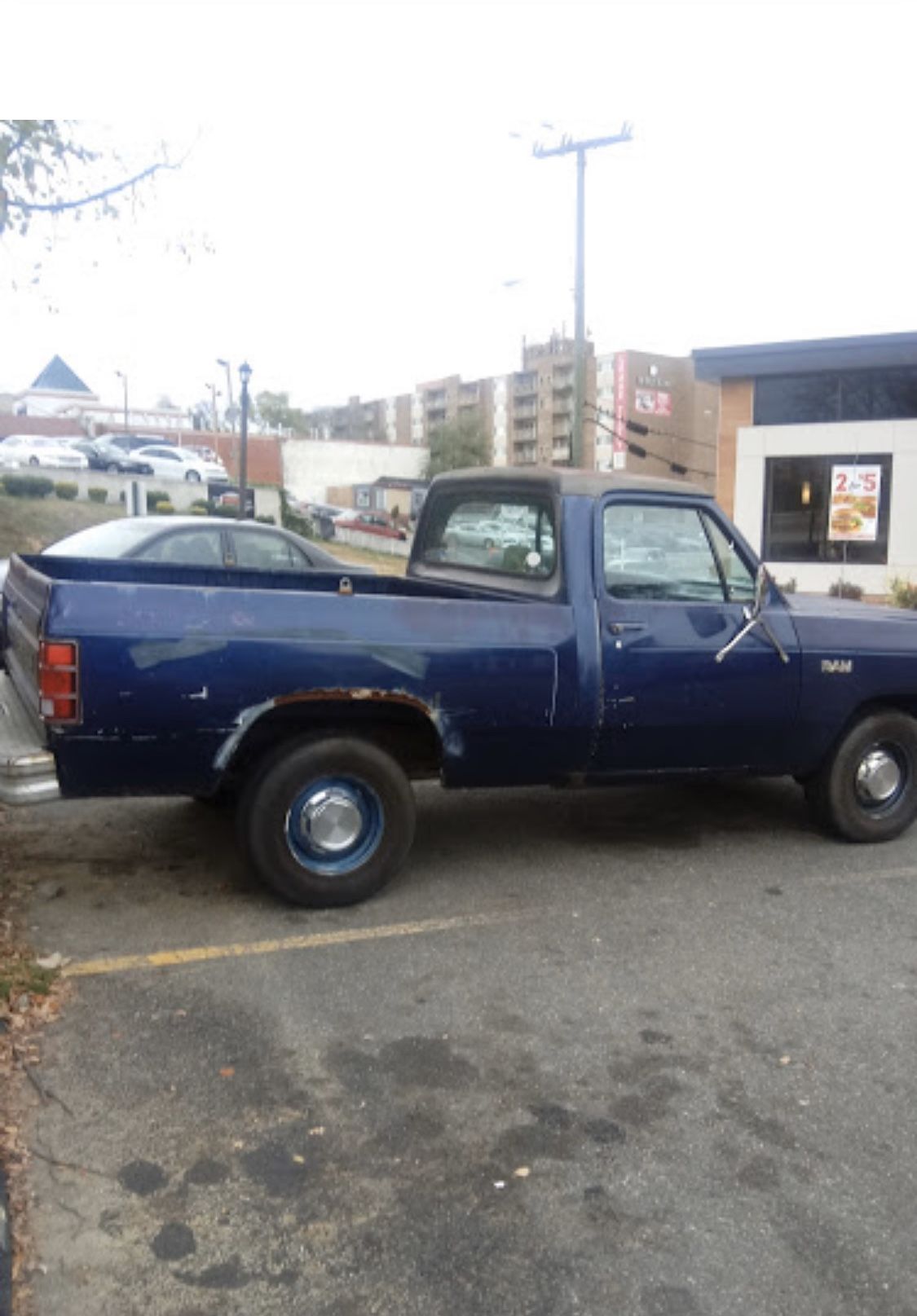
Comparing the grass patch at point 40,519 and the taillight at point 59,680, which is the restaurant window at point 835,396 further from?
the taillight at point 59,680

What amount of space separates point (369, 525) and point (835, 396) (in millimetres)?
23597

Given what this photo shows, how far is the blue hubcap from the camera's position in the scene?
4.72m

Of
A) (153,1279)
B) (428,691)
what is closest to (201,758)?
(428,691)

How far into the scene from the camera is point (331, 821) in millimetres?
4766

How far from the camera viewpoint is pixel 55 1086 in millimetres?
3408

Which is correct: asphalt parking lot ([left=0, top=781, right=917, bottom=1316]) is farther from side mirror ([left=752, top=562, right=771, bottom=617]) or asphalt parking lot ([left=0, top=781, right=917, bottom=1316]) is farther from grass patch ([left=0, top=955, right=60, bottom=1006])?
side mirror ([left=752, top=562, right=771, bottom=617])

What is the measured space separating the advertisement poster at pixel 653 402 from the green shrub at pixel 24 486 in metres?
60.4

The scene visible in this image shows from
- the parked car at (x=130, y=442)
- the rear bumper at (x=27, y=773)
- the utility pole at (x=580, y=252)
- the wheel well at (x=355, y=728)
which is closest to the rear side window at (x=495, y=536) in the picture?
the wheel well at (x=355, y=728)

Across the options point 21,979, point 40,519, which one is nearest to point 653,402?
point 40,519

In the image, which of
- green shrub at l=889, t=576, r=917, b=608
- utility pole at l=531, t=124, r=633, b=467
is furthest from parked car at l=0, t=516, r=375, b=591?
green shrub at l=889, t=576, r=917, b=608

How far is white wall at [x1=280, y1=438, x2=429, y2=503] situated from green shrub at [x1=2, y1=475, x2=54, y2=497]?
141ft

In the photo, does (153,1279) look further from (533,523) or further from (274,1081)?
(533,523)

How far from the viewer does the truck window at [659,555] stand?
17.3 ft

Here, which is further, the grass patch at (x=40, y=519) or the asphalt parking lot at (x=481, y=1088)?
the grass patch at (x=40, y=519)
